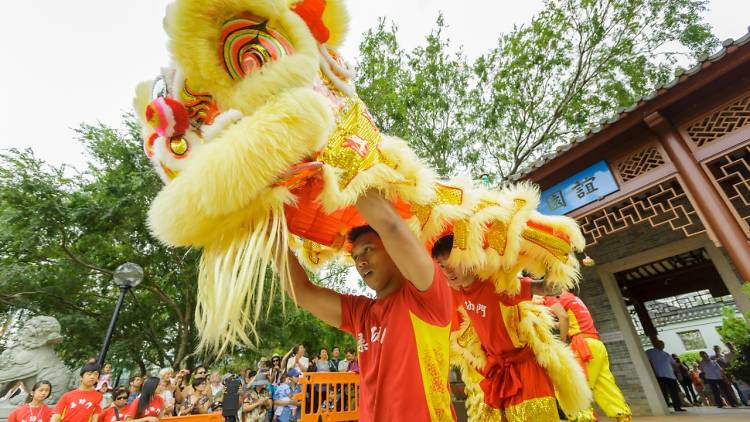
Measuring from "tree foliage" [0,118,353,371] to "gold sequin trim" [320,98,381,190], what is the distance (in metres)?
6.60

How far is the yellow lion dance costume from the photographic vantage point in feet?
4.00

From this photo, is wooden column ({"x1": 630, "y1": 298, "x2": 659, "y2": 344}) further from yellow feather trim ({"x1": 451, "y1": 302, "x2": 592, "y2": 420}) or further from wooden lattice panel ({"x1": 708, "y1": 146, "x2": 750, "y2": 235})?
yellow feather trim ({"x1": 451, "y1": 302, "x2": 592, "y2": 420})

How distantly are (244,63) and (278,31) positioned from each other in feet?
0.62

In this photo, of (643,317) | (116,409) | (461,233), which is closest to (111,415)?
(116,409)

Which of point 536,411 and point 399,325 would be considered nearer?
point 399,325

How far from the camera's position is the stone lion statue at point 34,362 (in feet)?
23.5

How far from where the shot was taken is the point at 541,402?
2.60 m

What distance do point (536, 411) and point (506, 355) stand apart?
407mm

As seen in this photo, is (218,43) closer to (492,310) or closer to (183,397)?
(492,310)

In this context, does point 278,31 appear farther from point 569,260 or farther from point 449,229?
point 569,260

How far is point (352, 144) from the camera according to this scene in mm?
1511

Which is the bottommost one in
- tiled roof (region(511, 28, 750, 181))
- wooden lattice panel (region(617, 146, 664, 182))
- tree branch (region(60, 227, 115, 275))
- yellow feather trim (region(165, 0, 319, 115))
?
yellow feather trim (region(165, 0, 319, 115))

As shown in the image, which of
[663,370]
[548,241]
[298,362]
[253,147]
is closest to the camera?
[253,147]

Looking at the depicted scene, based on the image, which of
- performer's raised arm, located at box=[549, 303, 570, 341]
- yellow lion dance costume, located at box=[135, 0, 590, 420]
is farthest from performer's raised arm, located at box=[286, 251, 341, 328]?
performer's raised arm, located at box=[549, 303, 570, 341]
